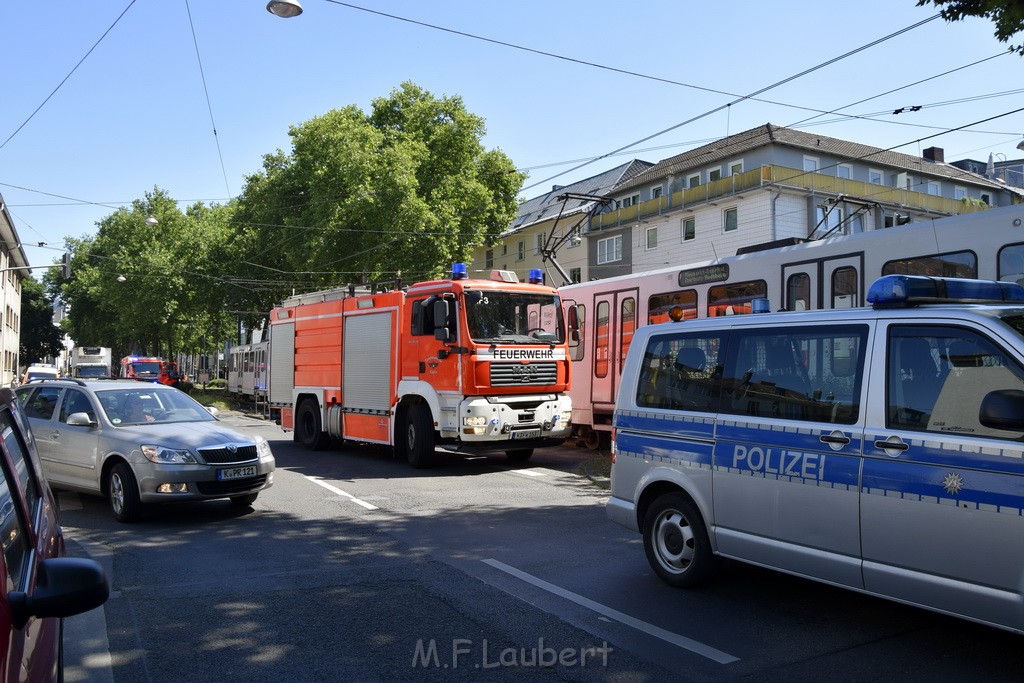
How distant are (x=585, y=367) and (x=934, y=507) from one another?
39.7 feet

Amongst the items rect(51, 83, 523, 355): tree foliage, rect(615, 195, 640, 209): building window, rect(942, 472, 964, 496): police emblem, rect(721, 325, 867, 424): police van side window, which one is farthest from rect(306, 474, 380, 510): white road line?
rect(615, 195, 640, 209): building window

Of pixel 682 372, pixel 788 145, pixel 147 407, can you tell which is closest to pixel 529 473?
pixel 147 407

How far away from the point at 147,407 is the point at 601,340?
8.89 meters

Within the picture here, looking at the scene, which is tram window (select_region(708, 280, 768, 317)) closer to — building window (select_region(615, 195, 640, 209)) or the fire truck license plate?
the fire truck license plate

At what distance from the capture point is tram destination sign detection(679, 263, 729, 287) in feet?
43.3

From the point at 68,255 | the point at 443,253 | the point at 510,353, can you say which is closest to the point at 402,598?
the point at 510,353

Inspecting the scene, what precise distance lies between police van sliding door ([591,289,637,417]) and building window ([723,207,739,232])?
23.2 metres

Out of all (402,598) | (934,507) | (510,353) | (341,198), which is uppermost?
(341,198)

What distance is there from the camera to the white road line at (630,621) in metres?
4.84

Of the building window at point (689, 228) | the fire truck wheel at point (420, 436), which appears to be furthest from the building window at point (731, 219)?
the fire truck wheel at point (420, 436)

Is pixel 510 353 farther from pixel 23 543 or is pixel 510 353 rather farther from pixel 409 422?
pixel 23 543

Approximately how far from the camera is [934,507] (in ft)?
14.5

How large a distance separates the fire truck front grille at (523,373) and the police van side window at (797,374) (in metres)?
7.63

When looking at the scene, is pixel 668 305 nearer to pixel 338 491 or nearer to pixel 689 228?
pixel 338 491
